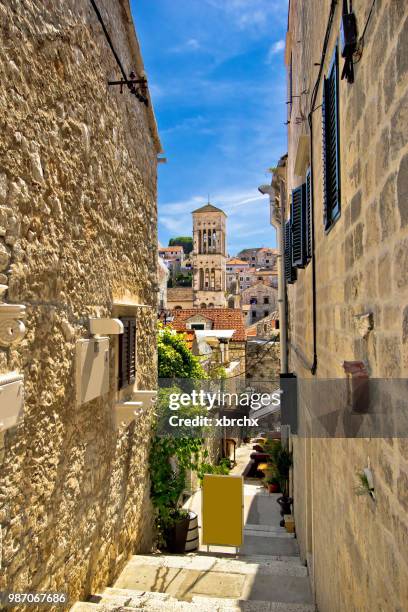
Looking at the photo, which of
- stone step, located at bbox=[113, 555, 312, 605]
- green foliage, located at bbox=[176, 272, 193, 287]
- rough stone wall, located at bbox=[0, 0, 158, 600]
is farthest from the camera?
green foliage, located at bbox=[176, 272, 193, 287]

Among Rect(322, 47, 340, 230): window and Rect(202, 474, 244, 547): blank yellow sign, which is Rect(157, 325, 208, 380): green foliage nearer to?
Rect(202, 474, 244, 547): blank yellow sign

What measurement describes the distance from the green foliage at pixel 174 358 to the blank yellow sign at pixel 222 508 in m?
2.54

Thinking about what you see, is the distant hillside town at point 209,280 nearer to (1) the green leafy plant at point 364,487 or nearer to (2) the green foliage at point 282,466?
(2) the green foliage at point 282,466

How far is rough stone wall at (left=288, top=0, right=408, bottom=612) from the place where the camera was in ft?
5.63

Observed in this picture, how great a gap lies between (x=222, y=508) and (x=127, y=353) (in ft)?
9.89

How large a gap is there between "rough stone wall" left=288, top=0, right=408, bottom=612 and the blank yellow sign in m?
2.91

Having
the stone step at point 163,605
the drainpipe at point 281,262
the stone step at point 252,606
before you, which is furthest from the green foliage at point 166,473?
the drainpipe at point 281,262

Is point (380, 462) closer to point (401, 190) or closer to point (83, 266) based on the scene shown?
point (401, 190)

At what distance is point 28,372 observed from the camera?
112 inches

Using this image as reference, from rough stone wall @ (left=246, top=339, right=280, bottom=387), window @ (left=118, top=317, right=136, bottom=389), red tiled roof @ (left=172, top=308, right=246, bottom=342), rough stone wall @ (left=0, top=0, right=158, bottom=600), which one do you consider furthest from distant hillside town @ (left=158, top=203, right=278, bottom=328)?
rough stone wall @ (left=0, top=0, right=158, bottom=600)

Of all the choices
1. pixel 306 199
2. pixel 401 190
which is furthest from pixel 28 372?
pixel 306 199

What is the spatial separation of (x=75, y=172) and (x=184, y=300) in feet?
207

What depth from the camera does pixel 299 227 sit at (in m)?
5.93

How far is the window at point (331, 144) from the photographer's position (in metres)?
3.16
